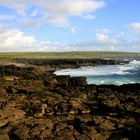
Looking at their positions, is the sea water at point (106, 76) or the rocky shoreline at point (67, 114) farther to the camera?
the sea water at point (106, 76)

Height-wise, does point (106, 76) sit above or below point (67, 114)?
below

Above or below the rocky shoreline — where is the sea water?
below

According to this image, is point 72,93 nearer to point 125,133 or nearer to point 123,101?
point 123,101

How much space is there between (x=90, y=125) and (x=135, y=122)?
193cm

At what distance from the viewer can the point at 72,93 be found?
827 inches

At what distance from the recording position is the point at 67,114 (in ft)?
56.7

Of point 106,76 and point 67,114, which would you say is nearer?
point 67,114

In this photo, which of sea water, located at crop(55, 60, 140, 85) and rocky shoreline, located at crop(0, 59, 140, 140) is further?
sea water, located at crop(55, 60, 140, 85)

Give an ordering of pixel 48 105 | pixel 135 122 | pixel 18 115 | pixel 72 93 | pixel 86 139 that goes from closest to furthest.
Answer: pixel 86 139 → pixel 135 122 → pixel 18 115 → pixel 48 105 → pixel 72 93

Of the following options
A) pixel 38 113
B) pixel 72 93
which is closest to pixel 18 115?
pixel 38 113

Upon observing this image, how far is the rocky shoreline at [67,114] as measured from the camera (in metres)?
13.8

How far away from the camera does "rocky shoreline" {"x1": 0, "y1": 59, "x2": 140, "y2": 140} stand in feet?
45.2

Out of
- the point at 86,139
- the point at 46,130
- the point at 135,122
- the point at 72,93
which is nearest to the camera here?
the point at 86,139

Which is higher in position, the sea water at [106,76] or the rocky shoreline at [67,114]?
the rocky shoreline at [67,114]
